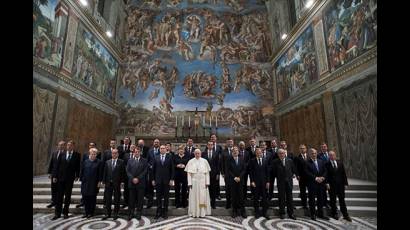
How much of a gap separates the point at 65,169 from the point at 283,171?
5242 millimetres

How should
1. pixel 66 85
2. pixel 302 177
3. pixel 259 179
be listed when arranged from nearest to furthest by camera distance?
1. pixel 259 179
2. pixel 302 177
3. pixel 66 85

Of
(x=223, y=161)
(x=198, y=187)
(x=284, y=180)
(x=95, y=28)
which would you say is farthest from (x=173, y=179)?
(x=95, y=28)

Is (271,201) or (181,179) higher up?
(181,179)

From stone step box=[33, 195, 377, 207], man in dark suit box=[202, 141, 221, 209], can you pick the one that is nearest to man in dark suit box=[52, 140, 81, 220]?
stone step box=[33, 195, 377, 207]

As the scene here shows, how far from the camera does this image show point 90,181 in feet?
16.5

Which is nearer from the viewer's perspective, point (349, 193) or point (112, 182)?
point (112, 182)

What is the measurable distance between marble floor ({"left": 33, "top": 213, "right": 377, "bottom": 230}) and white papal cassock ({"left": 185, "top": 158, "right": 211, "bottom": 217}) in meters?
0.21

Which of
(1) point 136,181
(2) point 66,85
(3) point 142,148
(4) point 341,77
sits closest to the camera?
(1) point 136,181

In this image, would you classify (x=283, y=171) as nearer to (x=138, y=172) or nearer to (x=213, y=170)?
(x=213, y=170)

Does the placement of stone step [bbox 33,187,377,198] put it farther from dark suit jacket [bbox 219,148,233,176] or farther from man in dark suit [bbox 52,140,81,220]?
man in dark suit [bbox 52,140,81,220]

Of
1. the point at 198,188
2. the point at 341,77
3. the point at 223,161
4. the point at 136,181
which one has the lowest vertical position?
the point at 198,188

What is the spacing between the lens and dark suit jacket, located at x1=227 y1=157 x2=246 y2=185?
5.35 meters
